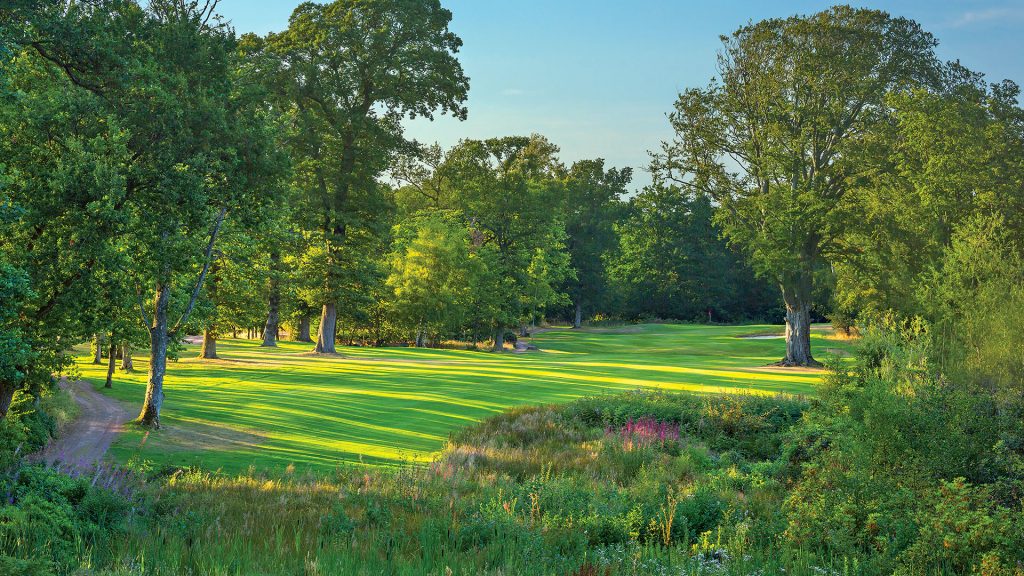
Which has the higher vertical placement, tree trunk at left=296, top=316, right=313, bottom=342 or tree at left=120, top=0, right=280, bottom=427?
tree at left=120, top=0, right=280, bottom=427

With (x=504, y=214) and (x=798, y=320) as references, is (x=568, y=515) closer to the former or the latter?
(x=798, y=320)

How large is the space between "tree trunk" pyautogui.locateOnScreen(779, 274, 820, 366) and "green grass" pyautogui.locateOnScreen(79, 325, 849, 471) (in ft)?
8.23

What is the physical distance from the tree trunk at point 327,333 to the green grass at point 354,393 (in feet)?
3.95

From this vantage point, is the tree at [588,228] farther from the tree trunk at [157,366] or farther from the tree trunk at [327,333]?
the tree trunk at [157,366]

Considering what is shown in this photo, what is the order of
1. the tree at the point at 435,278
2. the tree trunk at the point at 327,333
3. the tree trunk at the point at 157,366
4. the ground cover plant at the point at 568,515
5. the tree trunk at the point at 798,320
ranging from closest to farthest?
the ground cover plant at the point at 568,515 < the tree trunk at the point at 157,366 < the tree trunk at the point at 798,320 < the tree trunk at the point at 327,333 < the tree at the point at 435,278

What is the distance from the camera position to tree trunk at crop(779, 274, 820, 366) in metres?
42.6

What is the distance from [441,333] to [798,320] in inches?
1063

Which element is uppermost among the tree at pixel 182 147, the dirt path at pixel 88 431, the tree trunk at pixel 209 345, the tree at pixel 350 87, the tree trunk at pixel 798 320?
the tree at pixel 350 87

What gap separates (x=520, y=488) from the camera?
11.0 m

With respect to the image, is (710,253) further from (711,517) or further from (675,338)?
(711,517)

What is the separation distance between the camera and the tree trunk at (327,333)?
4506 centimetres

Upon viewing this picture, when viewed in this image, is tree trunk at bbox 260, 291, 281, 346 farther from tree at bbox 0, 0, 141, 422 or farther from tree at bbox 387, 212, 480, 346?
tree at bbox 0, 0, 141, 422

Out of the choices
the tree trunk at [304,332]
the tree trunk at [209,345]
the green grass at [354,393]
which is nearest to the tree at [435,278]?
the green grass at [354,393]

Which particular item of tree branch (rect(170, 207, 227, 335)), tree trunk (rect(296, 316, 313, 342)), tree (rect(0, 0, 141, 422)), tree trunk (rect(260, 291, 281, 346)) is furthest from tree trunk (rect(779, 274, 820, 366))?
tree trunk (rect(296, 316, 313, 342))
